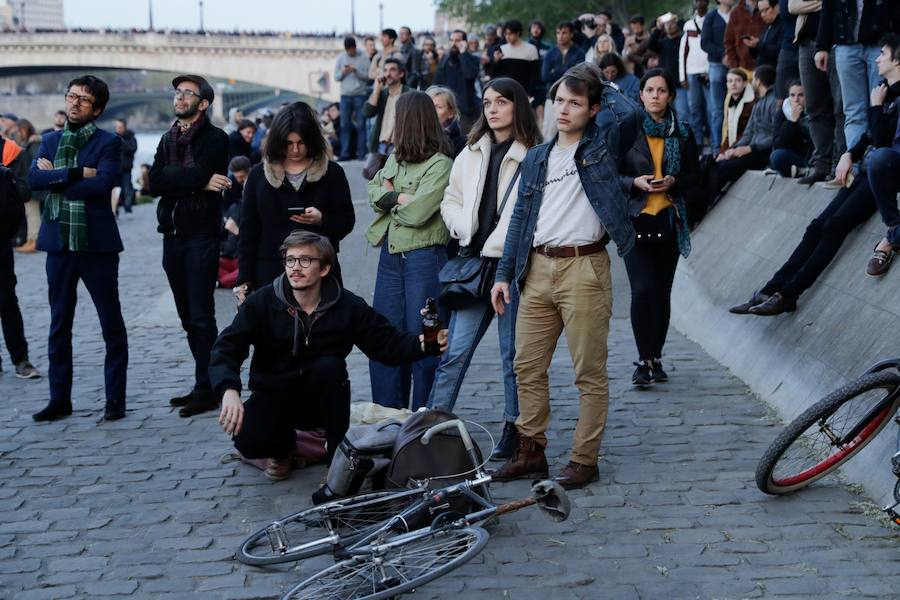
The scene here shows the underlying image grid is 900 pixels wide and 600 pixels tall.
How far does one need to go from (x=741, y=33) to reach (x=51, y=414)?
8.91 metres

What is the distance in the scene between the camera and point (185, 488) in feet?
21.1

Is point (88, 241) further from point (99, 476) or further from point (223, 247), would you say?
point (223, 247)

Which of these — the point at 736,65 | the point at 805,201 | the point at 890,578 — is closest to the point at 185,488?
the point at 890,578

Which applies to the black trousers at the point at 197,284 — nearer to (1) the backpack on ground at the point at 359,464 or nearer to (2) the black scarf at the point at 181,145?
(2) the black scarf at the point at 181,145

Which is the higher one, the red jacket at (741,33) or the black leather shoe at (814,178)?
the red jacket at (741,33)

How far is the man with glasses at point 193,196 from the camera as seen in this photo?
25.2 ft

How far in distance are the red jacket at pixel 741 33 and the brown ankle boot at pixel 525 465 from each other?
8.49 meters

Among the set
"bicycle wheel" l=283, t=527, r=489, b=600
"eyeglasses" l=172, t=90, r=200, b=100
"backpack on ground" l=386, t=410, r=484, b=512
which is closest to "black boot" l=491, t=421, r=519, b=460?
"backpack on ground" l=386, t=410, r=484, b=512

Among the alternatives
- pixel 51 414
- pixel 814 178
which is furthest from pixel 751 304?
pixel 51 414

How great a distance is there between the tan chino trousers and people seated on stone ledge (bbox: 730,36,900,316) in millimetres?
2324

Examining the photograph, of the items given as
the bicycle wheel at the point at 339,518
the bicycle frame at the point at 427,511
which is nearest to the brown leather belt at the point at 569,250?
the bicycle frame at the point at 427,511

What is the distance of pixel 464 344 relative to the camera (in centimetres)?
657

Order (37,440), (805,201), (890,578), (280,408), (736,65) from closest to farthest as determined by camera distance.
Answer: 1. (890,578)
2. (280,408)
3. (37,440)
4. (805,201)
5. (736,65)

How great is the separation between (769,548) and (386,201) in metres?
2.95
